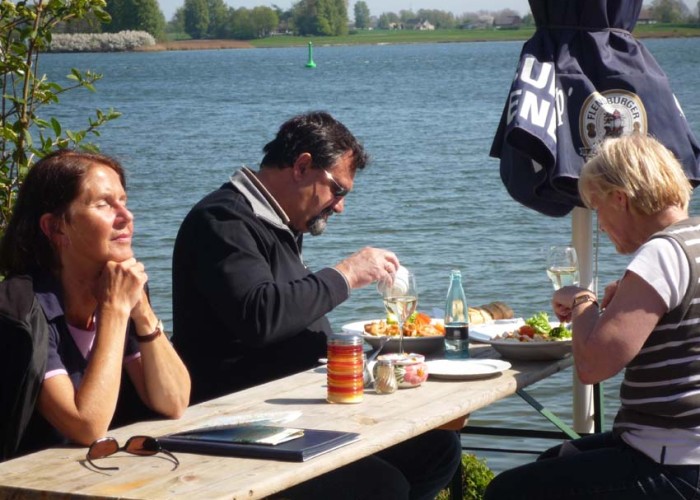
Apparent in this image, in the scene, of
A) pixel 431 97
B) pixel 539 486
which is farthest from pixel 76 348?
pixel 431 97

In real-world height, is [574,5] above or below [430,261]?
above

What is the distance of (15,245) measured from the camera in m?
3.02

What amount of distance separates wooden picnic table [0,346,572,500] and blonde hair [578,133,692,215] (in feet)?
1.96

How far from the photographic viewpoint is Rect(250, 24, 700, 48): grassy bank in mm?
122125

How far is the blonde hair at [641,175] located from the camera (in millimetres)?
2963

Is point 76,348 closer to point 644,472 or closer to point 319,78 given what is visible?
point 644,472

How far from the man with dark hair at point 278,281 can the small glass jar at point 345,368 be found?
0.22 meters

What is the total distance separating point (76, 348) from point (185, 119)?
3786 cm

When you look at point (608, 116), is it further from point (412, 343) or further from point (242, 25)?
point (242, 25)

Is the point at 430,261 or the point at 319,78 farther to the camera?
the point at 319,78

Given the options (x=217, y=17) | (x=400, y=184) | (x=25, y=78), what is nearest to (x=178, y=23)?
(x=217, y=17)

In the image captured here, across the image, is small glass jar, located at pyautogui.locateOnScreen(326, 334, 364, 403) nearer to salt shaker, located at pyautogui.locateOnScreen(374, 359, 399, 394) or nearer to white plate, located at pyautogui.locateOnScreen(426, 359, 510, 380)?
salt shaker, located at pyautogui.locateOnScreen(374, 359, 399, 394)

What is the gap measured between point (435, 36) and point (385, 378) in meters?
143

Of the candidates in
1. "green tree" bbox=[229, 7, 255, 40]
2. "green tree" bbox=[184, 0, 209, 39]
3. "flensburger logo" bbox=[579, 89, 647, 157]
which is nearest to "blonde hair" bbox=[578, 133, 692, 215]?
"flensburger logo" bbox=[579, 89, 647, 157]
